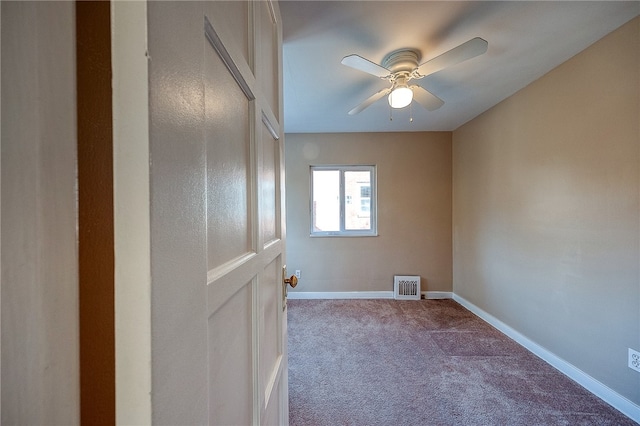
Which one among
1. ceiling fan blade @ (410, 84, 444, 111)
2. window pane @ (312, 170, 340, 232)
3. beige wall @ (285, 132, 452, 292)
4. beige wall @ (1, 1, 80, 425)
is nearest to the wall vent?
beige wall @ (285, 132, 452, 292)

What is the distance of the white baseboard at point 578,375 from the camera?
156 centimetres

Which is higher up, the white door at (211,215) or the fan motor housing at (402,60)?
the fan motor housing at (402,60)

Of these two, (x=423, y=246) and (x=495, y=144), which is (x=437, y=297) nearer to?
(x=423, y=246)

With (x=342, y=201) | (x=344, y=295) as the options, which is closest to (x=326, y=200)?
(x=342, y=201)

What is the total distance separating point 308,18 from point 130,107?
1686mm

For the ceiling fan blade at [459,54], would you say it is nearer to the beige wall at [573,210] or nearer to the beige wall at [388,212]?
the beige wall at [573,210]

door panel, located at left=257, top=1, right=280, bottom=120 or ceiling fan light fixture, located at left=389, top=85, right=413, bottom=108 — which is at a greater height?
ceiling fan light fixture, located at left=389, top=85, right=413, bottom=108

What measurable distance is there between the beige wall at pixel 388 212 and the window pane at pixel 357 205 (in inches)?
7.3

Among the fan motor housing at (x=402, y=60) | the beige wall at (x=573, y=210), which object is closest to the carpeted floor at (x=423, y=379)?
the beige wall at (x=573, y=210)

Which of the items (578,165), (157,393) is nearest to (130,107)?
(157,393)

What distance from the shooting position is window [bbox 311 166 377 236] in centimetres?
376

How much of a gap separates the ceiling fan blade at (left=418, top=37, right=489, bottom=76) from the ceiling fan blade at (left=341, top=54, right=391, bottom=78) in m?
0.26

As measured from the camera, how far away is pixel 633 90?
153 centimetres

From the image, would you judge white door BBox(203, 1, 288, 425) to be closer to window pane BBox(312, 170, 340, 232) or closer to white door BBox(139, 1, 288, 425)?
white door BBox(139, 1, 288, 425)
